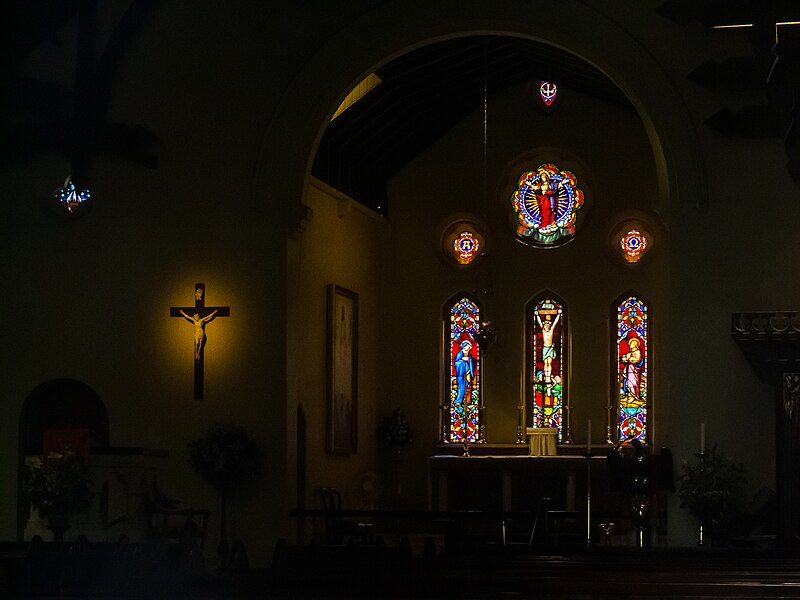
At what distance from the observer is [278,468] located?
12.2 meters

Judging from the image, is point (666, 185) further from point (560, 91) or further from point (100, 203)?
point (560, 91)

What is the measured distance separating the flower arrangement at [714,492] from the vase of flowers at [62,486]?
4700 millimetres

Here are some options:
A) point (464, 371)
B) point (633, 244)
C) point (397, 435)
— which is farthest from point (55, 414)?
point (633, 244)

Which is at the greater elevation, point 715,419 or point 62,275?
point 62,275

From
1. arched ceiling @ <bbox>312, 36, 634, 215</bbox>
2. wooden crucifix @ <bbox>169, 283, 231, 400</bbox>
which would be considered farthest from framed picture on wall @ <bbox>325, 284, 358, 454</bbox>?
wooden crucifix @ <bbox>169, 283, 231, 400</bbox>

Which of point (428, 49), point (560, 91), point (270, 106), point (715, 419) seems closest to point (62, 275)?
point (270, 106)

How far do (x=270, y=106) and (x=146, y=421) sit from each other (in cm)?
302

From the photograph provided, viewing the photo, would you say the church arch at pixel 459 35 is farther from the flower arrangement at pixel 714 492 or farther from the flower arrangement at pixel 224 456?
the flower arrangement at pixel 714 492

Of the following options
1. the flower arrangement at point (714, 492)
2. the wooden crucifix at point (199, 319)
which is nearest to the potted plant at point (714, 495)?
the flower arrangement at point (714, 492)

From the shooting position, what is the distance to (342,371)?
16484 mm

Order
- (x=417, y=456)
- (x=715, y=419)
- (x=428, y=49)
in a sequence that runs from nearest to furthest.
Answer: (x=715, y=419) → (x=428, y=49) → (x=417, y=456)

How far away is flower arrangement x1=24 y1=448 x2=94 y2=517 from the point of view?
34.3ft

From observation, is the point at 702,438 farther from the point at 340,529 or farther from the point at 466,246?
the point at 466,246

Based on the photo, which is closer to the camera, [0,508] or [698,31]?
[698,31]
